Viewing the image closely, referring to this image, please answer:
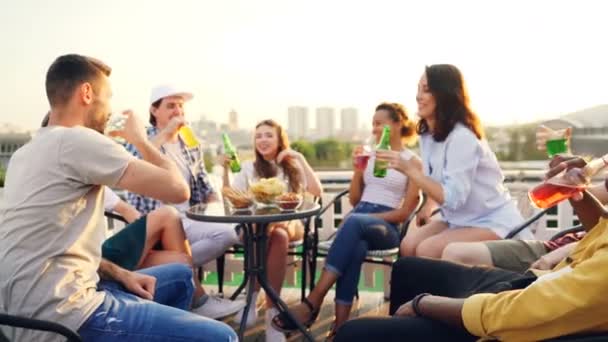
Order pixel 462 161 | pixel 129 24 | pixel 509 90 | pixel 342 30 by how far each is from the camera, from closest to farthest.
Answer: pixel 462 161 → pixel 129 24 → pixel 509 90 → pixel 342 30

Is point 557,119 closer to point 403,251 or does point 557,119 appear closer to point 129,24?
point 403,251

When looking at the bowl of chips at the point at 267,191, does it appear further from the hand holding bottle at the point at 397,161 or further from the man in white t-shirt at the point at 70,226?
the man in white t-shirt at the point at 70,226

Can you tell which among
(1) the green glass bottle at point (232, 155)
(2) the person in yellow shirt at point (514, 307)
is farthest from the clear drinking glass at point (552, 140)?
(1) the green glass bottle at point (232, 155)

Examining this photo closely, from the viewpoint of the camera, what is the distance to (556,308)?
1.34 metres

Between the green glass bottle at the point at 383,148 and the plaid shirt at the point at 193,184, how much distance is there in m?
1.09

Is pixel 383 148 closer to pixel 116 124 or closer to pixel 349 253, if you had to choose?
pixel 349 253

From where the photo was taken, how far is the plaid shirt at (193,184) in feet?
11.4

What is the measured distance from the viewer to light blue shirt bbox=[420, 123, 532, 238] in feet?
9.32

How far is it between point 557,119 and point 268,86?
7.91 m

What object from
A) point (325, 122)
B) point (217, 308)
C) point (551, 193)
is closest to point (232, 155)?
point (217, 308)

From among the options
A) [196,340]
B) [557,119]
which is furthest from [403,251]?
[196,340]

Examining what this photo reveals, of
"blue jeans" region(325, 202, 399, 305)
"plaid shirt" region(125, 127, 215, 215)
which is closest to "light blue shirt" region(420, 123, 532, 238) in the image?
"blue jeans" region(325, 202, 399, 305)

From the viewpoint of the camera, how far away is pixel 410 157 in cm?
349

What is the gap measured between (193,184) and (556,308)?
261cm
